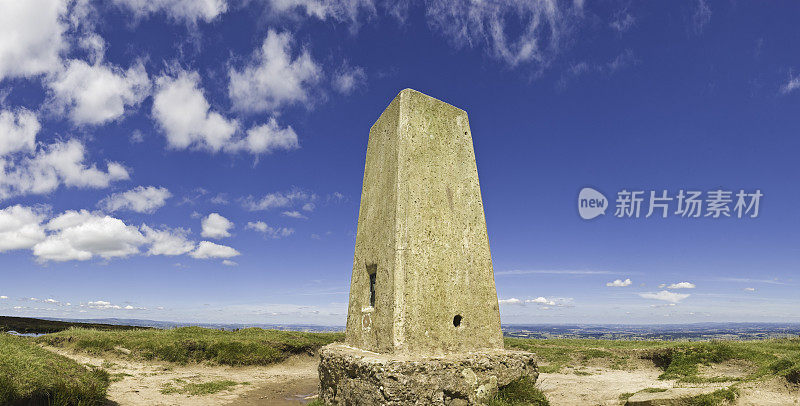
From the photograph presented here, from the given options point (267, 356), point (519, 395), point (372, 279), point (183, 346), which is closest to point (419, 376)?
point (519, 395)

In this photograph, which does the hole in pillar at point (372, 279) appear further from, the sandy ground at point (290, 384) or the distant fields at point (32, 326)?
the distant fields at point (32, 326)

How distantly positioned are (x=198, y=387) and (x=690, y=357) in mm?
14250

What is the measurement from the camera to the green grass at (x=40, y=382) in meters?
5.20

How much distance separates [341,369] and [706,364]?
38.2ft

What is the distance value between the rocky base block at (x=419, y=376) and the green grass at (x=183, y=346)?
937 centimetres

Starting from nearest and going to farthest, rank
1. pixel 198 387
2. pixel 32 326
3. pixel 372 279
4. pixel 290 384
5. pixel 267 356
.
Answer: pixel 372 279 < pixel 198 387 < pixel 290 384 < pixel 267 356 < pixel 32 326

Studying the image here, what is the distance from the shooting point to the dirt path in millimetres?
8703

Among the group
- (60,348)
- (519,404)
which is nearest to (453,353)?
(519,404)

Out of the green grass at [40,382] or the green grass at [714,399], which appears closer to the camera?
the green grass at [40,382]

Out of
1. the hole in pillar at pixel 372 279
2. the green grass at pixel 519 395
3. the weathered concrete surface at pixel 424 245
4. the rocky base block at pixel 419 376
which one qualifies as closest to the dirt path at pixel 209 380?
the rocky base block at pixel 419 376

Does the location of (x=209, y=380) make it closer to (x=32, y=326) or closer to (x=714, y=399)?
(x=714, y=399)

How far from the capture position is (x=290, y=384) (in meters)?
11.0

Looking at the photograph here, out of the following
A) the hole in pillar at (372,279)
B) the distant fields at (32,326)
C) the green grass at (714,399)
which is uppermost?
the hole in pillar at (372,279)

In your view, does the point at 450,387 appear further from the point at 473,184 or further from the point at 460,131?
the point at 460,131
